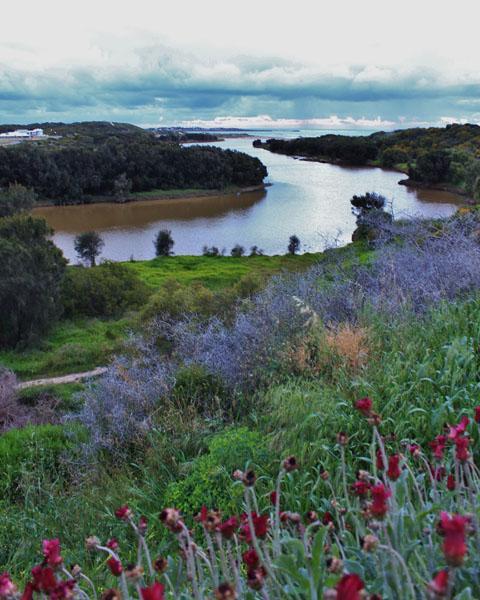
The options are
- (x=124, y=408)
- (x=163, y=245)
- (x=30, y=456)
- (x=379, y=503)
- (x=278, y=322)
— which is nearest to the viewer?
(x=379, y=503)

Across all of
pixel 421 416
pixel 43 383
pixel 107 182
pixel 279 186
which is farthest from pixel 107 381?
pixel 279 186

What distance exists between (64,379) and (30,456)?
992 centimetres

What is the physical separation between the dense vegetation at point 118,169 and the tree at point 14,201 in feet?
57.3

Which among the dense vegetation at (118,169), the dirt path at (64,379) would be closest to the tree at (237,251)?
the dirt path at (64,379)

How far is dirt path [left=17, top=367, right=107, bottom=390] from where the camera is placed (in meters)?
15.4

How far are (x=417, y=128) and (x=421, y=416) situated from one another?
100 meters

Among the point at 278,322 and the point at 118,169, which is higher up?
the point at 118,169

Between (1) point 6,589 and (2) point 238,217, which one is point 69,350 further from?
(2) point 238,217

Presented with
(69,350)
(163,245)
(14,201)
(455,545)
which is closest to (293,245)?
(163,245)

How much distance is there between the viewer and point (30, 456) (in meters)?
6.48

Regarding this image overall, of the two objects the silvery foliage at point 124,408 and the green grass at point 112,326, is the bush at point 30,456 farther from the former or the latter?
the green grass at point 112,326

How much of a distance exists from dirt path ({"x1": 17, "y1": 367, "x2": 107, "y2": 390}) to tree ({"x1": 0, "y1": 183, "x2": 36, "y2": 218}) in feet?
78.6

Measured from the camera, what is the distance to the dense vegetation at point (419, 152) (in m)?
54.1

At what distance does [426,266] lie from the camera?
6.68 metres
